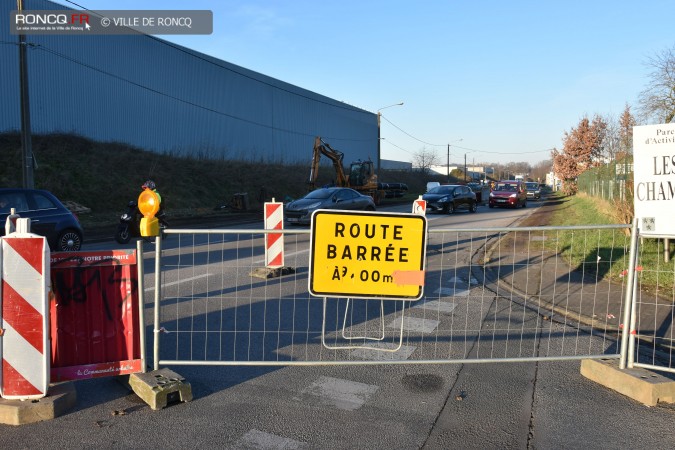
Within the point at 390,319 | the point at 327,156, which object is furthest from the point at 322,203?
Result: the point at 327,156

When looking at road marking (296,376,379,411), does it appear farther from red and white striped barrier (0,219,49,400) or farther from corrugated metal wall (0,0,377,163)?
corrugated metal wall (0,0,377,163)

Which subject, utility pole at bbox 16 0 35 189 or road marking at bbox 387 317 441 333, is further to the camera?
utility pole at bbox 16 0 35 189

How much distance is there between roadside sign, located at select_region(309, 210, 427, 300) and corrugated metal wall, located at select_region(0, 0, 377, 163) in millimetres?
18125

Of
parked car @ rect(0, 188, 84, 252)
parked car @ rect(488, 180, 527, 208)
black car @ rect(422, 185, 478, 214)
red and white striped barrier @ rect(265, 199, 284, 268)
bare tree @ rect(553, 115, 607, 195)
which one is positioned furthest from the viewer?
bare tree @ rect(553, 115, 607, 195)

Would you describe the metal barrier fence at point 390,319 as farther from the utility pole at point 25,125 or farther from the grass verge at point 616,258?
the utility pole at point 25,125

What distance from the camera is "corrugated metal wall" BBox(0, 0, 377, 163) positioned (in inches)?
1048

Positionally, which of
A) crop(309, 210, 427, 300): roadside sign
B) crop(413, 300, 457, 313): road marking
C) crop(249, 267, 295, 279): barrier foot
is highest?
crop(309, 210, 427, 300): roadside sign

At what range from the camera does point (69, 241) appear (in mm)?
11586

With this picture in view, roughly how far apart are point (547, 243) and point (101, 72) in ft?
88.2

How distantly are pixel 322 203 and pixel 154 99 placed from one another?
20.6m

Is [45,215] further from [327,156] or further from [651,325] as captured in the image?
[327,156]

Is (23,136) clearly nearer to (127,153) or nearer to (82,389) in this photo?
(127,153)

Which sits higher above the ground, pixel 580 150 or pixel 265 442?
pixel 580 150

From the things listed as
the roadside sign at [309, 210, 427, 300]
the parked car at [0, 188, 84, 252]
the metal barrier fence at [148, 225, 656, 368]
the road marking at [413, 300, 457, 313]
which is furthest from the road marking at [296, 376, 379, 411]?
the parked car at [0, 188, 84, 252]
